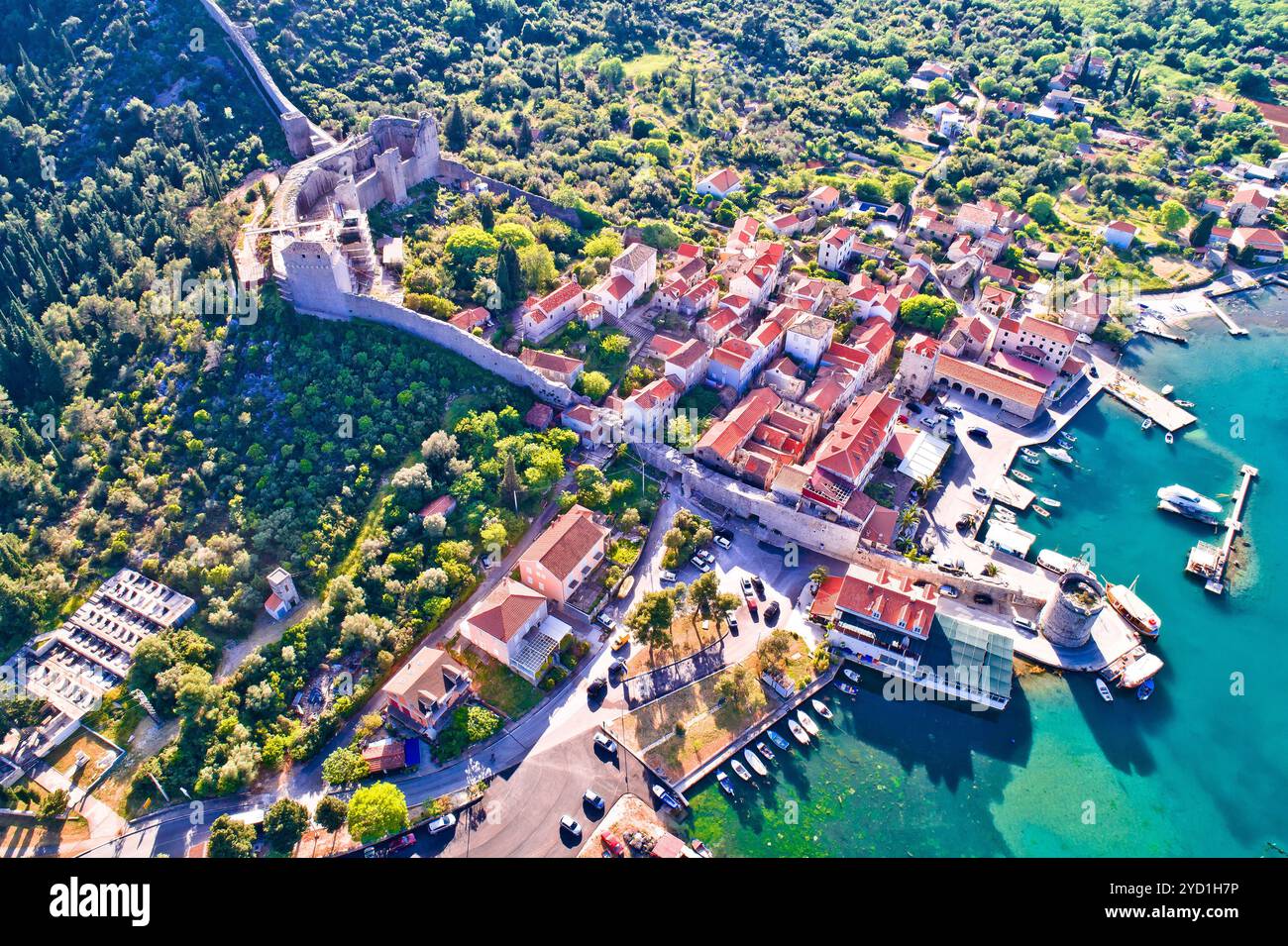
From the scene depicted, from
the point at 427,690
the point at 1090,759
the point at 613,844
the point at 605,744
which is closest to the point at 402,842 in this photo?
the point at 427,690

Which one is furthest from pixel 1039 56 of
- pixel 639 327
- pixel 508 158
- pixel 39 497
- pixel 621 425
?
pixel 39 497

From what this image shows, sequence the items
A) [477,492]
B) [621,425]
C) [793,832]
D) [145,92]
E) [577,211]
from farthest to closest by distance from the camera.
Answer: [145,92] < [577,211] < [621,425] < [477,492] < [793,832]

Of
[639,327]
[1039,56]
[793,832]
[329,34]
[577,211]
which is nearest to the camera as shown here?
[793,832]

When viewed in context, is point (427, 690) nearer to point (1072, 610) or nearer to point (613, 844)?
point (613, 844)

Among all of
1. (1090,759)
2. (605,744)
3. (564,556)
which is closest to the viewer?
(605,744)

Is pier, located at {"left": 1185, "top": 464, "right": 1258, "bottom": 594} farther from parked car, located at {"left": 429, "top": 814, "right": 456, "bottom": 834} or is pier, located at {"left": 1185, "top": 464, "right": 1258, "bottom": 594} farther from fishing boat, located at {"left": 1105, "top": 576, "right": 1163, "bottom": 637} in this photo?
parked car, located at {"left": 429, "top": 814, "right": 456, "bottom": 834}

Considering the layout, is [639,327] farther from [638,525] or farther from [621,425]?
[638,525]

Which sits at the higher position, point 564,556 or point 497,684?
point 564,556
